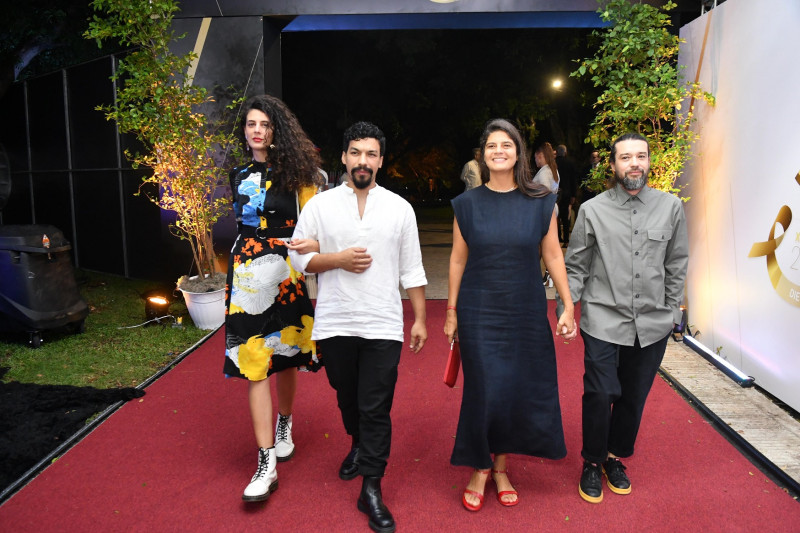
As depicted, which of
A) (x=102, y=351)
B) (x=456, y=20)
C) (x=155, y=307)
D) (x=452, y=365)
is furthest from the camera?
(x=456, y=20)

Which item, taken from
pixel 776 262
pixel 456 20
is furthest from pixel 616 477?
pixel 456 20

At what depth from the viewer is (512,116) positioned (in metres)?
17.4

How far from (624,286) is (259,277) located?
5.65 ft

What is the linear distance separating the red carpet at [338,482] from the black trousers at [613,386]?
27cm

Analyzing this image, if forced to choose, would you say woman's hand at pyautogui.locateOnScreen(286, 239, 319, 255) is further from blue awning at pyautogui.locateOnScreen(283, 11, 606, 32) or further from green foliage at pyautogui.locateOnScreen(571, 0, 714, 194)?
blue awning at pyautogui.locateOnScreen(283, 11, 606, 32)

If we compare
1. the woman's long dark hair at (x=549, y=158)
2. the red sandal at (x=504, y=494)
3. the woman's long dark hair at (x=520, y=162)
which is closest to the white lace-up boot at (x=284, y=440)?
the red sandal at (x=504, y=494)

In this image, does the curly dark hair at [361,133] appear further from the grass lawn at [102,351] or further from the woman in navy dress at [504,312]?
the grass lawn at [102,351]

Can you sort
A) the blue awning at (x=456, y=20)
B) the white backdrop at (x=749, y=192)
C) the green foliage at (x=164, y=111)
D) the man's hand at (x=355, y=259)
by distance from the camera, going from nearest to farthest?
the man's hand at (x=355, y=259), the white backdrop at (x=749, y=192), the green foliage at (x=164, y=111), the blue awning at (x=456, y=20)

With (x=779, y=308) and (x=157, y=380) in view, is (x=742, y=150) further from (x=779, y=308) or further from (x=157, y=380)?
(x=157, y=380)

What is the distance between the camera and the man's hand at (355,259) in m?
2.62

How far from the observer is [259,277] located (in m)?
2.96

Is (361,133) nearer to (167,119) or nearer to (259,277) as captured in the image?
(259,277)

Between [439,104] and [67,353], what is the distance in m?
13.9

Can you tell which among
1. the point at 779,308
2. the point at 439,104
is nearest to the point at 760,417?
the point at 779,308
